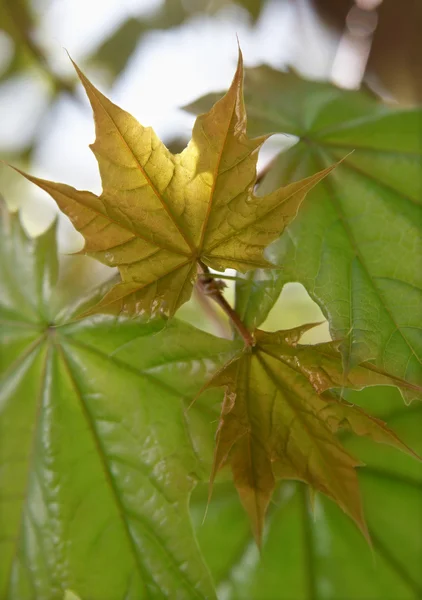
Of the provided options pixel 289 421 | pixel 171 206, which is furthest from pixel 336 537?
pixel 171 206

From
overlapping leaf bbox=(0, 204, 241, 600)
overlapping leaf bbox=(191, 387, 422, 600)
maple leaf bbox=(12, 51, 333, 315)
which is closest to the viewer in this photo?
maple leaf bbox=(12, 51, 333, 315)

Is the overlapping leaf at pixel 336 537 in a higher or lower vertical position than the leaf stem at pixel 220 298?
lower

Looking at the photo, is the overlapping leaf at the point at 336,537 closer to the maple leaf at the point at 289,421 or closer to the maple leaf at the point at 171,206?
the maple leaf at the point at 289,421

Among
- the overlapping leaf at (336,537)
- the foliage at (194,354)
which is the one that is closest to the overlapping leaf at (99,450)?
the foliage at (194,354)

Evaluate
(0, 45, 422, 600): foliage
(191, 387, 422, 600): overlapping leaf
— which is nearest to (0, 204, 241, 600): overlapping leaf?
(0, 45, 422, 600): foliage

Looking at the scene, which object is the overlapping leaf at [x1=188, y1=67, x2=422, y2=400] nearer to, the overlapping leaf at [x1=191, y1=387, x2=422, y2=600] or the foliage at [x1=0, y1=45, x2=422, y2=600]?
the foliage at [x1=0, y1=45, x2=422, y2=600]

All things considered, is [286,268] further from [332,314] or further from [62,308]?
[62,308]

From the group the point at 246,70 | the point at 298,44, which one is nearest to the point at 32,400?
the point at 246,70
